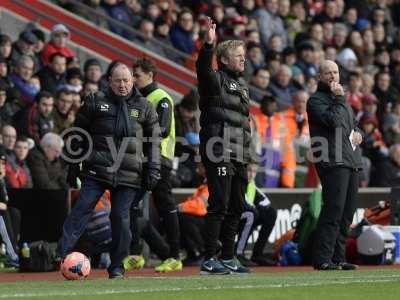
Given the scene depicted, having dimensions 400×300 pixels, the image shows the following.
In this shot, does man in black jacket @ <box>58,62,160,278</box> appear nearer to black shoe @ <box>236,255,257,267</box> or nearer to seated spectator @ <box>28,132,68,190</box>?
seated spectator @ <box>28,132,68,190</box>

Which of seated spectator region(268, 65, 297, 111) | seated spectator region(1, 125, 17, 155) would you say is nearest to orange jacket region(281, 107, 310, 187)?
seated spectator region(268, 65, 297, 111)

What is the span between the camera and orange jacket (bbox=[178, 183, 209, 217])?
18.2 meters

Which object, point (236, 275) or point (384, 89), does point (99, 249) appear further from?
point (384, 89)

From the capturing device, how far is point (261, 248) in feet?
Result: 60.4

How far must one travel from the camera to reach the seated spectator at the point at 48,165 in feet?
59.7

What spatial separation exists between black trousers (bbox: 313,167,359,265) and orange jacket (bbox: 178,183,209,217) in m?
3.26

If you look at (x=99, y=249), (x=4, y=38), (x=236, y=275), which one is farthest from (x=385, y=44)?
(x=236, y=275)

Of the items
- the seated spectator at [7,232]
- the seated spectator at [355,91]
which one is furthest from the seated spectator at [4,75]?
the seated spectator at [355,91]

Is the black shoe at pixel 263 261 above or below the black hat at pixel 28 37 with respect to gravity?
below

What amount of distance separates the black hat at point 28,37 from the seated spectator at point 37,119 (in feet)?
5.33

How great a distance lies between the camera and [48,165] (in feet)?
60.4

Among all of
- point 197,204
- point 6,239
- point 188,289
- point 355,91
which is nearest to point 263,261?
point 197,204

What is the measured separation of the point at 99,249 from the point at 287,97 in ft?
27.2

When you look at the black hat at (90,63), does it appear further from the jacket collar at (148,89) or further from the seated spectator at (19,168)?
the jacket collar at (148,89)
